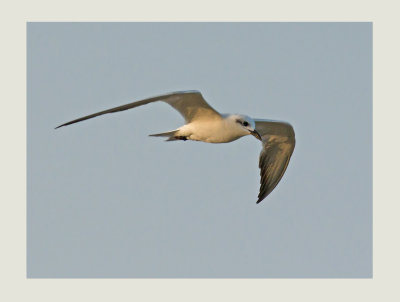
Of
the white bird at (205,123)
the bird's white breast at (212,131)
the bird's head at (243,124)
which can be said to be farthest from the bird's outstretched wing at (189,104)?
the bird's head at (243,124)

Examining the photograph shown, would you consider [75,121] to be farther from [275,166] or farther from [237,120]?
[275,166]

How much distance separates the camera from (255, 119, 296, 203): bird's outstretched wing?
1348 centimetres

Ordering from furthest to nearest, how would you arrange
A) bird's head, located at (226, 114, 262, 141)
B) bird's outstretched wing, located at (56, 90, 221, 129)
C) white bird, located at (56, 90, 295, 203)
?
bird's head, located at (226, 114, 262, 141)
white bird, located at (56, 90, 295, 203)
bird's outstretched wing, located at (56, 90, 221, 129)

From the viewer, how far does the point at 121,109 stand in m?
10.1

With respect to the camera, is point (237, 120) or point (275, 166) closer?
point (237, 120)

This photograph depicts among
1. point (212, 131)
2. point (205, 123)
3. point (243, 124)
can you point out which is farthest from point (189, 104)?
point (243, 124)

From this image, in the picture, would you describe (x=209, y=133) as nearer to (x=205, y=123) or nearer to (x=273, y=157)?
(x=205, y=123)

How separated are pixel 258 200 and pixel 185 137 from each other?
2289 millimetres

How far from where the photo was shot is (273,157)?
13688 millimetres

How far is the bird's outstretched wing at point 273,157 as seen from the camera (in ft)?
44.2

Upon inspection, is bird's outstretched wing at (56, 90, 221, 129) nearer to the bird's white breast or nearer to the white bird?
the white bird

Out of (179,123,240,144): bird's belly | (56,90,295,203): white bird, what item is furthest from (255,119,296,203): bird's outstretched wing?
(179,123,240,144): bird's belly

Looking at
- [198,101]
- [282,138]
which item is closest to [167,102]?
[198,101]

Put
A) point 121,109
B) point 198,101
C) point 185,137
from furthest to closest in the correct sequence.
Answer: point 185,137 < point 198,101 < point 121,109
